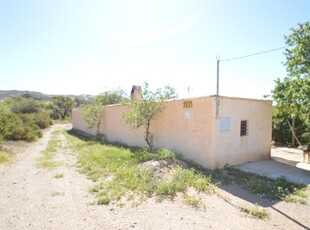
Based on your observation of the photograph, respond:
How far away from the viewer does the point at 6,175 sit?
816 cm

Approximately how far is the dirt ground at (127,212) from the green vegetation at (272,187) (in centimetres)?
28

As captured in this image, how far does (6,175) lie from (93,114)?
35.1ft

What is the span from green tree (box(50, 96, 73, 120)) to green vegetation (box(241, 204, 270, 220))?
5234 centimetres

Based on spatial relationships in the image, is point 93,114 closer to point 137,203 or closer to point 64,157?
point 64,157

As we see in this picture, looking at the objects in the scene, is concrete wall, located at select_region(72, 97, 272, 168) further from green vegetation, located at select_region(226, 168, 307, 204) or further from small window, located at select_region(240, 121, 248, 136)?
green vegetation, located at select_region(226, 168, 307, 204)

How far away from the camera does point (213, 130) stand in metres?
8.30

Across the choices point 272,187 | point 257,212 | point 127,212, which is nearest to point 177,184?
point 127,212

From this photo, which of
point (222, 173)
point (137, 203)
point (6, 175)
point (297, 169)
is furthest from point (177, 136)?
point (6, 175)

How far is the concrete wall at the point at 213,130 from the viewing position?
8.48 m

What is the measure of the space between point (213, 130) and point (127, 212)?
14.3ft

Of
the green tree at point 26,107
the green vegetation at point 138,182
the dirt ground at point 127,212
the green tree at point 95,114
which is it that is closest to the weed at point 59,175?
the green vegetation at point 138,182

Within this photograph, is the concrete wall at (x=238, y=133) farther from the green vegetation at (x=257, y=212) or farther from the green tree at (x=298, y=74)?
the green vegetation at (x=257, y=212)

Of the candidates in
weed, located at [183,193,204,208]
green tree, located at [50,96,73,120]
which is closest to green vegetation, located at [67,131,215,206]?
weed, located at [183,193,204,208]

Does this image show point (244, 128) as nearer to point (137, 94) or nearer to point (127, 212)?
point (127, 212)
